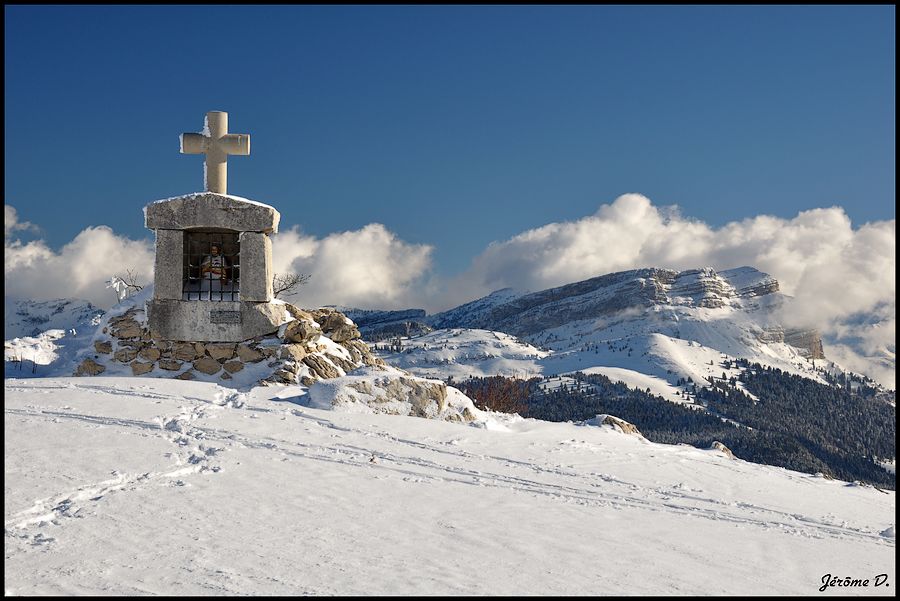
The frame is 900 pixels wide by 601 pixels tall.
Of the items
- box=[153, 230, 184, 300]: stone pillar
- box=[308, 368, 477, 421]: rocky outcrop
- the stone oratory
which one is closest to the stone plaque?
the stone oratory

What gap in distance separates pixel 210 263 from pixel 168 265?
3.76 ft

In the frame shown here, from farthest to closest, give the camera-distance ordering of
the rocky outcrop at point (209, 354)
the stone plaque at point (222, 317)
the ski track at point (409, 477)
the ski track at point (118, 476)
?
the stone plaque at point (222, 317)
the rocky outcrop at point (209, 354)
the ski track at point (409, 477)
the ski track at point (118, 476)

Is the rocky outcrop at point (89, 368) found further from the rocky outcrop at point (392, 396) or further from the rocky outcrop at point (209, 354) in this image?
the rocky outcrop at point (392, 396)

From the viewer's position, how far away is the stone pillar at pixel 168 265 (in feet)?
59.7

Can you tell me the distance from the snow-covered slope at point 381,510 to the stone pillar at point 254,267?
15.9ft

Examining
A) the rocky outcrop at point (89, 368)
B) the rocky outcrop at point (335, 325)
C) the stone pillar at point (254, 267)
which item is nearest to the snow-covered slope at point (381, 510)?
the rocky outcrop at point (89, 368)

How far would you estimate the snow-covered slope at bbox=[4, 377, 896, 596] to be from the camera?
19.9ft

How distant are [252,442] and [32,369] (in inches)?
404

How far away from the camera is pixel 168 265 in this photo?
18.3 meters

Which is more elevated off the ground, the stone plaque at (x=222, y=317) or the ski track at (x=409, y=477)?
the stone plaque at (x=222, y=317)

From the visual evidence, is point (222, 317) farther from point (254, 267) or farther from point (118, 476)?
point (118, 476)

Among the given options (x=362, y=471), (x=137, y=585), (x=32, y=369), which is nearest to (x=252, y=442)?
(x=362, y=471)

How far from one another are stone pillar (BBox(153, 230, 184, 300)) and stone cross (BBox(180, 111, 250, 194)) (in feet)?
5.55

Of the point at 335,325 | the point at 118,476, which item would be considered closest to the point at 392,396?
the point at 335,325
